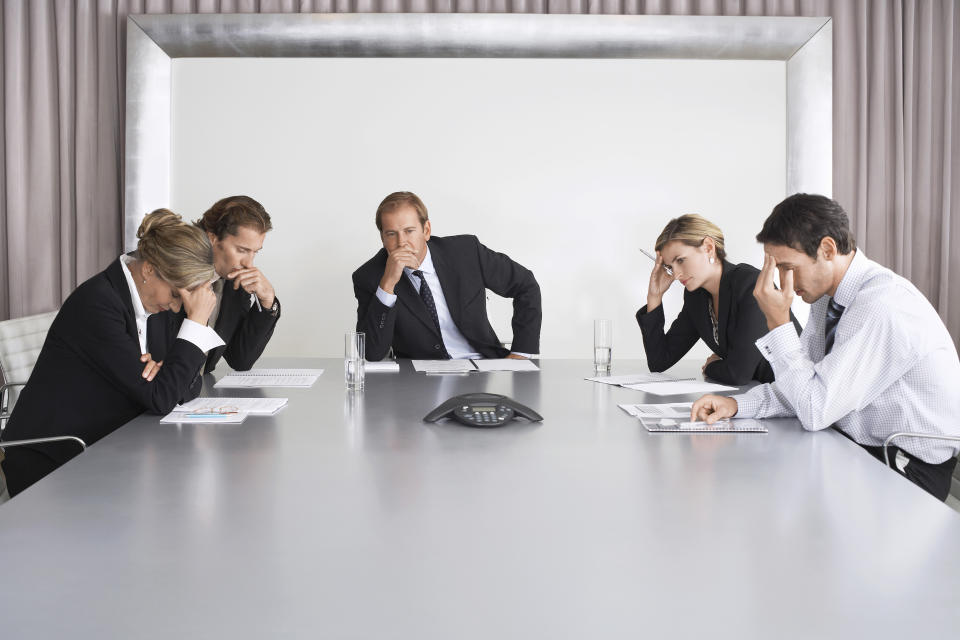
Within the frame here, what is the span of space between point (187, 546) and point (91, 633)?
0.23 m

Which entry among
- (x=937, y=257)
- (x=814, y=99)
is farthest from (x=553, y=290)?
(x=937, y=257)

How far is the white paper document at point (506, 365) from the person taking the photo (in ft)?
8.98

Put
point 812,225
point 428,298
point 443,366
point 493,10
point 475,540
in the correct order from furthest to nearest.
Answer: point 493,10, point 428,298, point 443,366, point 812,225, point 475,540

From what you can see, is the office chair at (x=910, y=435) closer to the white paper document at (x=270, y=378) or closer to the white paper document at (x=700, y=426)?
the white paper document at (x=700, y=426)

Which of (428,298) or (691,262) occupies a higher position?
(691,262)

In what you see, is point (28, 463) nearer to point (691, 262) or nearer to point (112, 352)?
point (112, 352)

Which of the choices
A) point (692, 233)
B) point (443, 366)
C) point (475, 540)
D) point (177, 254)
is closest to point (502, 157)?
point (692, 233)

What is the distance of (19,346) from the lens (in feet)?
10.1

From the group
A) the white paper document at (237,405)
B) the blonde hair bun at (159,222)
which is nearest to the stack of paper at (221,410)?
the white paper document at (237,405)

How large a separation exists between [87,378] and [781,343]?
1637mm

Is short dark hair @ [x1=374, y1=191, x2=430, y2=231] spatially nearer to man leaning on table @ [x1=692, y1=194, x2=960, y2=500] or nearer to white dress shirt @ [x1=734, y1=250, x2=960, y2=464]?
man leaning on table @ [x1=692, y1=194, x2=960, y2=500]

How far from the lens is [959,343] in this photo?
423 centimetres

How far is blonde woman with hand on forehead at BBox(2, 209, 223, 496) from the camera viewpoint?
77.4 inches

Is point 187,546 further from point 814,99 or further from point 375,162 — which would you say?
point 814,99
